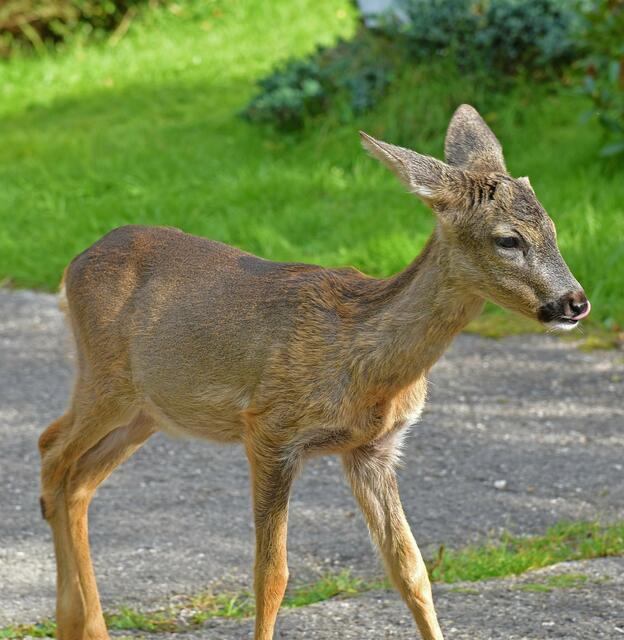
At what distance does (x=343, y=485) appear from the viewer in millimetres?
6172

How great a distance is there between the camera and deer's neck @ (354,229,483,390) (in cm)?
403

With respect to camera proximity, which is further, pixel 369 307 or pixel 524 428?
pixel 524 428

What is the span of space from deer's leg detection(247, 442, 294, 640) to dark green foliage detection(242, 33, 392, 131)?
6975 mm

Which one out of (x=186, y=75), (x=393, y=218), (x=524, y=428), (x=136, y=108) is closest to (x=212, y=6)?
(x=186, y=75)

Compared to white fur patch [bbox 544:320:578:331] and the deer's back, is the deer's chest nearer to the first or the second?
the deer's back

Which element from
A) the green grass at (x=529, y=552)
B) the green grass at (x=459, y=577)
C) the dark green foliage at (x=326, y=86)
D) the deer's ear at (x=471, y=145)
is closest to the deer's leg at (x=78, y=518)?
the green grass at (x=459, y=577)

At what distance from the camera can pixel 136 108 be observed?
1311cm

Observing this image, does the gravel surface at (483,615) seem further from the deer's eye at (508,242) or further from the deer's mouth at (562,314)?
the deer's eye at (508,242)

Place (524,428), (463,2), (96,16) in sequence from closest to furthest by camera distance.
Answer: (524,428), (463,2), (96,16)

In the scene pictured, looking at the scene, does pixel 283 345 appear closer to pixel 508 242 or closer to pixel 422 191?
pixel 422 191

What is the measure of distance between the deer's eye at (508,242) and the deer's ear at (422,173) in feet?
0.68

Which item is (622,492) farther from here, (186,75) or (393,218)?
(186,75)

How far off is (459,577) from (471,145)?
5.72ft

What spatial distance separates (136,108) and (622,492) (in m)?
8.38
